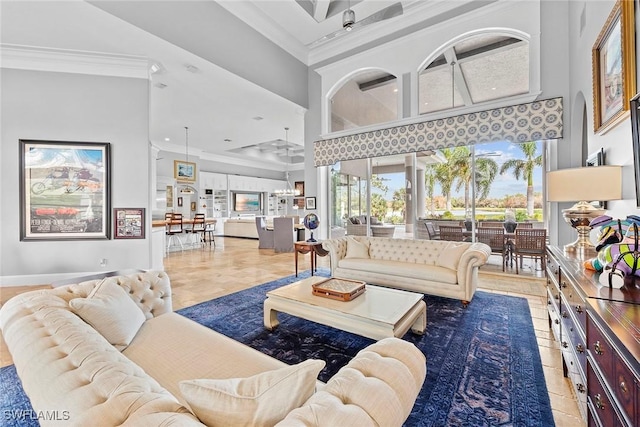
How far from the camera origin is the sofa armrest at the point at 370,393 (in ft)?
2.19

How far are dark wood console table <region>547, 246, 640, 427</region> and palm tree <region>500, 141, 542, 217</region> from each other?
128 inches

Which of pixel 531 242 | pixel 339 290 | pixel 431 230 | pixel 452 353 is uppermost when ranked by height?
pixel 431 230

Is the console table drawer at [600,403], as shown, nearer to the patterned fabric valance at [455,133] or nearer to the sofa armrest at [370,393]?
the sofa armrest at [370,393]

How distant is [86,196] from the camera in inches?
173

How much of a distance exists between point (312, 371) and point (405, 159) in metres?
5.23

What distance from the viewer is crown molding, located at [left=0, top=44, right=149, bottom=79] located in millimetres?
4133

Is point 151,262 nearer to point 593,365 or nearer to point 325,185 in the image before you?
point 325,185

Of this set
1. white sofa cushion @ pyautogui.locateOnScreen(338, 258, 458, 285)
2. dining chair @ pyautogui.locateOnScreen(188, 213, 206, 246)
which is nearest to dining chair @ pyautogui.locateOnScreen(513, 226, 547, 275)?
white sofa cushion @ pyautogui.locateOnScreen(338, 258, 458, 285)

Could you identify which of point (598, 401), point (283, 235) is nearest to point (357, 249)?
point (598, 401)

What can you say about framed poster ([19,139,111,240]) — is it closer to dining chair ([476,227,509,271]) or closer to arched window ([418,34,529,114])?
arched window ([418,34,529,114])

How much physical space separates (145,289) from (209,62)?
148 inches

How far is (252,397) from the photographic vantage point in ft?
2.47

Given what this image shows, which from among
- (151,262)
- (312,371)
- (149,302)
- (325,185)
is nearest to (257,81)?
(325,185)

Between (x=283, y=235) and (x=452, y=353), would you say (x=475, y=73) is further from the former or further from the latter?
(x=283, y=235)
